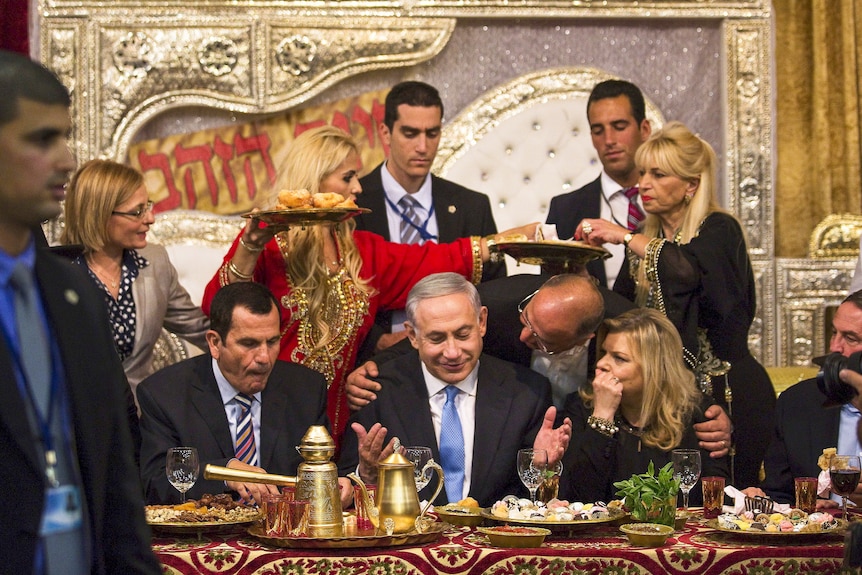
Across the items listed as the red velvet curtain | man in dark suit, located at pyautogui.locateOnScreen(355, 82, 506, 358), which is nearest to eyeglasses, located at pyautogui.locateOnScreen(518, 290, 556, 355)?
man in dark suit, located at pyautogui.locateOnScreen(355, 82, 506, 358)

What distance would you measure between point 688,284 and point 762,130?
247cm

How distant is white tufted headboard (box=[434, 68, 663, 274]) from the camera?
6.30 m

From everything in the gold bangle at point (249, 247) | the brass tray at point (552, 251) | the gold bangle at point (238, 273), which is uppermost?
the gold bangle at point (249, 247)

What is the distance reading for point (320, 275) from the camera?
4.21 metres

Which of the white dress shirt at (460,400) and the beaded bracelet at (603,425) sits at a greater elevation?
the white dress shirt at (460,400)

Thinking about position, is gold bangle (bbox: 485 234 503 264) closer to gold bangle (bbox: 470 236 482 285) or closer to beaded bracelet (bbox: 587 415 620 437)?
gold bangle (bbox: 470 236 482 285)

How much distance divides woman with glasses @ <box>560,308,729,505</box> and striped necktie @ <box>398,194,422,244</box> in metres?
1.42

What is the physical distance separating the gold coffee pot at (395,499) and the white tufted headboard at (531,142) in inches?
138

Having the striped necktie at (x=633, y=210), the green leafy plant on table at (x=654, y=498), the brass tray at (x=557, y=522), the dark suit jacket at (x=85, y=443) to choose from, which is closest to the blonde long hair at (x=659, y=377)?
the green leafy plant on table at (x=654, y=498)

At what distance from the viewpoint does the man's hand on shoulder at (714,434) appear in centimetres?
377

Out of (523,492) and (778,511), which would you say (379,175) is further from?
(778,511)

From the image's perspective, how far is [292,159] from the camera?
427 cm

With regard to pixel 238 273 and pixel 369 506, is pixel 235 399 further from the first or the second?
pixel 369 506

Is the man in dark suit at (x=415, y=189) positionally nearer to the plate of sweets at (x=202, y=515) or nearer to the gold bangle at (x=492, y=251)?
the gold bangle at (x=492, y=251)
